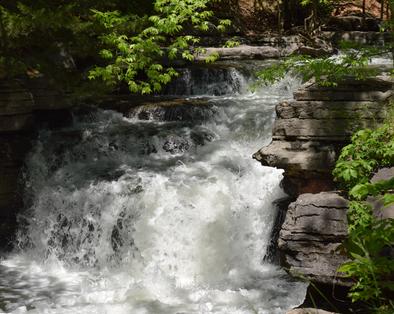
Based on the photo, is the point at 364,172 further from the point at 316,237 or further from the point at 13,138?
the point at 13,138

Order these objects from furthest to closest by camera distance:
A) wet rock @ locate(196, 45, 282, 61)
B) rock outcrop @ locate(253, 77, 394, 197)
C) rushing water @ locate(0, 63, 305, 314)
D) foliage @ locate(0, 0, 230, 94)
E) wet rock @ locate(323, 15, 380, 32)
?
wet rock @ locate(323, 15, 380, 32), wet rock @ locate(196, 45, 282, 61), foliage @ locate(0, 0, 230, 94), rushing water @ locate(0, 63, 305, 314), rock outcrop @ locate(253, 77, 394, 197)

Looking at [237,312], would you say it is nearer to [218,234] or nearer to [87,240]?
[218,234]

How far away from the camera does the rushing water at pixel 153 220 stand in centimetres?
750

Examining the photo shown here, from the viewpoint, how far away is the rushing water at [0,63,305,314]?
24.6 ft

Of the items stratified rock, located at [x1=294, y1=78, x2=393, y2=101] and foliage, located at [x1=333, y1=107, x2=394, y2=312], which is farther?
stratified rock, located at [x1=294, y1=78, x2=393, y2=101]

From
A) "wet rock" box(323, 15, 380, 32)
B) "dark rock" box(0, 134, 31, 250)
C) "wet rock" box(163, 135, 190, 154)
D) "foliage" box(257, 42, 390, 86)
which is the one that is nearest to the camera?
"foliage" box(257, 42, 390, 86)

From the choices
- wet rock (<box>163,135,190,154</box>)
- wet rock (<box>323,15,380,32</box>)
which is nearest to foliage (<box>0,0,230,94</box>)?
wet rock (<box>163,135,190,154</box>)

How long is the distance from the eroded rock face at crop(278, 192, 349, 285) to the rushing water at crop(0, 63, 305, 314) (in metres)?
1.38

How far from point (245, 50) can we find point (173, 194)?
8.02m

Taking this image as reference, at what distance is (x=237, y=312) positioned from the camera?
688cm

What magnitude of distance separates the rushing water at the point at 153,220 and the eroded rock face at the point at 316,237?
1.38 m

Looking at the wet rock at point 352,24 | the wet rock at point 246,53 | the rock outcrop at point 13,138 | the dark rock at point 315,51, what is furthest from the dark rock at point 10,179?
the wet rock at point 352,24

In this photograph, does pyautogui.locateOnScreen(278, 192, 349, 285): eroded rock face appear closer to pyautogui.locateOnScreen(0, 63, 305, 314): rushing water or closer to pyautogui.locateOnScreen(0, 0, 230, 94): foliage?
pyautogui.locateOnScreen(0, 63, 305, 314): rushing water

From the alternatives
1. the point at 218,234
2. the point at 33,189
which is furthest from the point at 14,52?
the point at 218,234
